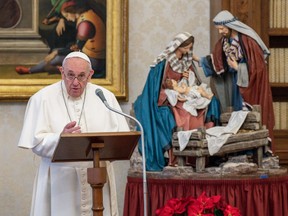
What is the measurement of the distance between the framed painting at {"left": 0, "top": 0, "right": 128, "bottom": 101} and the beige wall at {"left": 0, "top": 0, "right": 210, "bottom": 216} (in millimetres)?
142

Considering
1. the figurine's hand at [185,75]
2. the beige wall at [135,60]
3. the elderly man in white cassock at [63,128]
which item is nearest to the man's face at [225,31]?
the figurine's hand at [185,75]

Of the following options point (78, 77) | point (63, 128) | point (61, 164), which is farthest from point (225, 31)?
point (61, 164)

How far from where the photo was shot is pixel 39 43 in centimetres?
516

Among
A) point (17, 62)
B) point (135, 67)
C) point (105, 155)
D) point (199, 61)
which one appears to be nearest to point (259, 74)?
point (199, 61)

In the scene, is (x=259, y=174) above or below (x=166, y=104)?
below

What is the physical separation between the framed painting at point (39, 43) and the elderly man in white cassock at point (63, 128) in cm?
125

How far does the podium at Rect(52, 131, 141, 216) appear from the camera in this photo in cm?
320

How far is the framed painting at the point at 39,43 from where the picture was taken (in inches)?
202

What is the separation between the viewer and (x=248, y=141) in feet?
14.1

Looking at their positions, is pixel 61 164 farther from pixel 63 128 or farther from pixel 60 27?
pixel 60 27

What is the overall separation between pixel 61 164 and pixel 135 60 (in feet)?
5.89

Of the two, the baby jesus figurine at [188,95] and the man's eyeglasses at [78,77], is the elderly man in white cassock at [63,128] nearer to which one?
the man's eyeglasses at [78,77]

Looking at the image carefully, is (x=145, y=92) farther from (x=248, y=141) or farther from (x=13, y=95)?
(x=13, y=95)

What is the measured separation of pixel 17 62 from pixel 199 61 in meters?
1.44
